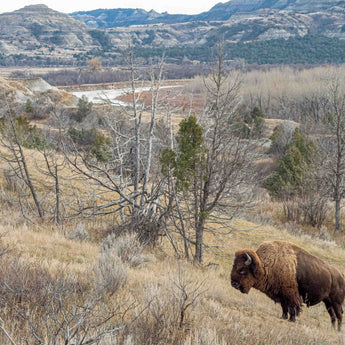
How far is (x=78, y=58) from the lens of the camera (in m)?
171

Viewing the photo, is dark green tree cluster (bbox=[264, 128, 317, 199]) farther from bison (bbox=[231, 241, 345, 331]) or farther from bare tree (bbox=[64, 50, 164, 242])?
bison (bbox=[231, 241, 345, 331])

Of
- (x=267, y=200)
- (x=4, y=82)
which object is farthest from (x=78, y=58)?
(x=267, y=200)

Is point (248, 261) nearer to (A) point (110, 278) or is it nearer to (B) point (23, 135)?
(A) point (110, 278)

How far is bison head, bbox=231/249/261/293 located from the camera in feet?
15.7

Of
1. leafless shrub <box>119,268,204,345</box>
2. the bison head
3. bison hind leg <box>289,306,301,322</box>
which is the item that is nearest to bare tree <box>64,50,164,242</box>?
the bison head

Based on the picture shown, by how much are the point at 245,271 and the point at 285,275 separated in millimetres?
682

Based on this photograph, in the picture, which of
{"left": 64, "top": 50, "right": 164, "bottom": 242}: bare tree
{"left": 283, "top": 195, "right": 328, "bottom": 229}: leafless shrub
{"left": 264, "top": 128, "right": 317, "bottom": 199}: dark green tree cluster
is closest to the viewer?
{"left": 64, "top": 50, "right": 164, "bottom": 242}: bare tree

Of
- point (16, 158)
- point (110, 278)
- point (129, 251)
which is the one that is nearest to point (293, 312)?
point (110, 278)

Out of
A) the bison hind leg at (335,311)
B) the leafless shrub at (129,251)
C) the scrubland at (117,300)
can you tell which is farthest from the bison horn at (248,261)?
the leafless shrub at (129,251)

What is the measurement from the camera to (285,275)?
5.02 metres

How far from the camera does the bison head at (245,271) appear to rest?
478 cm

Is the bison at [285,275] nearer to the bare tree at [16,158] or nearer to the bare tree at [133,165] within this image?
the bare tree at [133,165]

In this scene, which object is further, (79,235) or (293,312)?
(79,235)

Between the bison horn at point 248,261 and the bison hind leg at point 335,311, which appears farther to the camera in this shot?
the bison hind leg at point 335,311
